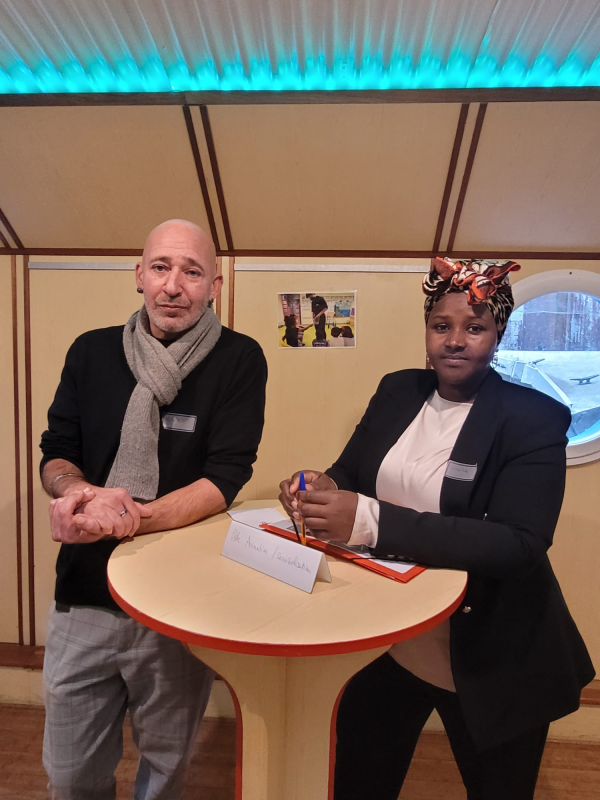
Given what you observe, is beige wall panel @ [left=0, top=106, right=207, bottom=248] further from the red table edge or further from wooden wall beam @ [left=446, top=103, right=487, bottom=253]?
the red table edge

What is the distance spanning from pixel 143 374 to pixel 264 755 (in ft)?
2.89

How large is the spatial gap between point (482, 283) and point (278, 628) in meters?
0.83

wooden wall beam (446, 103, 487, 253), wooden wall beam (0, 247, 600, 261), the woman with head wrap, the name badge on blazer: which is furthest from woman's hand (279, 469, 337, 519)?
wooden wall beam (446, 103, 487, 253)

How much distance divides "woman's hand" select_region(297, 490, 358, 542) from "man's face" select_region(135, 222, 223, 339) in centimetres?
60

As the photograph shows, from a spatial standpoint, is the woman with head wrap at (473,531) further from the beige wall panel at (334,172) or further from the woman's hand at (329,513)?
the beige wall panel at (334,172)

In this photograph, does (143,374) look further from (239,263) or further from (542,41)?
(542,41)

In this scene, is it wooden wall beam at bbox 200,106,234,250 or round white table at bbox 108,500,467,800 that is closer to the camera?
round white table at bbox 108,500,467,800

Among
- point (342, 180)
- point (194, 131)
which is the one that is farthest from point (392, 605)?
point (194, 131)

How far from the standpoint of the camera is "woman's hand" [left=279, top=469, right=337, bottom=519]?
108 centimetres

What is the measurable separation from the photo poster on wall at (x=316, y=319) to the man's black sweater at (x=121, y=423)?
0.73 metres

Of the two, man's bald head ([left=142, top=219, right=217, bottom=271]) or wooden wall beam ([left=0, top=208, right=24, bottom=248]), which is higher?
wooden wall beam ([left=0, top=208, right=24, bottom=248])

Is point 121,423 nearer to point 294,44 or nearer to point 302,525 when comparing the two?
point 302,525

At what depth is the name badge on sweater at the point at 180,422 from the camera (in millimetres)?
1245

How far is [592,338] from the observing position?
6.69 ft
